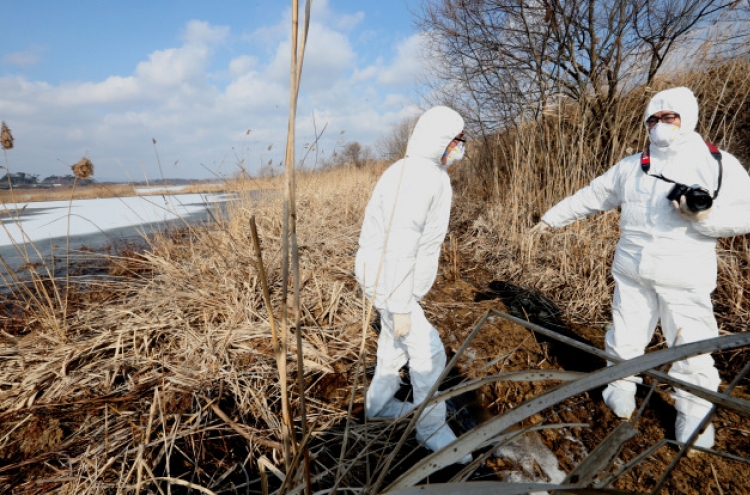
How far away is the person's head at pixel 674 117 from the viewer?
60.7 inches

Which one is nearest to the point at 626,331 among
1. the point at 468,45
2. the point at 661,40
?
the point at 661,40

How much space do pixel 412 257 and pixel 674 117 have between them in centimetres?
145

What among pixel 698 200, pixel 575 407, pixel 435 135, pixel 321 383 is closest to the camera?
pixel 698 200

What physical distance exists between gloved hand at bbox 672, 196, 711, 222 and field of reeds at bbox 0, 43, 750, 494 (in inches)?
30.0

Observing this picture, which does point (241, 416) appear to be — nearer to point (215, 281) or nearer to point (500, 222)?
point (215, 281)

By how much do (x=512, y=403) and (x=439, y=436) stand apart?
0.51 metres

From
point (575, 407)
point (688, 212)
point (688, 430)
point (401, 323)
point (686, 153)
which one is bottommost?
point (575, 407)

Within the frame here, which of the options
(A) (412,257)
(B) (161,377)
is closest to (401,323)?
(A) (412,257)

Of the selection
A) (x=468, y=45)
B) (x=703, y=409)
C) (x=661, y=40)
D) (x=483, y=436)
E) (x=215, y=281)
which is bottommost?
(x=703, y=409)

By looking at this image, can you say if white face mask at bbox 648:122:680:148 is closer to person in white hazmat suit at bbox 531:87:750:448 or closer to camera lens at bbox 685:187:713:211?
person in white hazmat suit at bbox 531:87:750:448

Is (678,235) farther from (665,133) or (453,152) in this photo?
(453,152)

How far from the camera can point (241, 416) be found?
1631 millimetres

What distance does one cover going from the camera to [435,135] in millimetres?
1535

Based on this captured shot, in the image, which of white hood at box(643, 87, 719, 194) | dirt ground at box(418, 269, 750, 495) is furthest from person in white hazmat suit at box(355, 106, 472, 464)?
white hood at box(643, 87, 719, 194)
